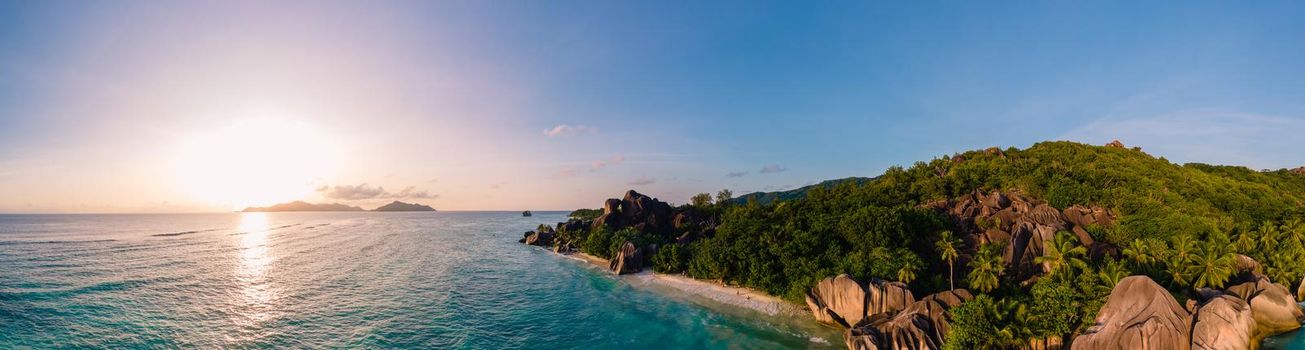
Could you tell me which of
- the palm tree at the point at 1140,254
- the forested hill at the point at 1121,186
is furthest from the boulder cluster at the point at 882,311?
the forested hill at the point at 1121,186

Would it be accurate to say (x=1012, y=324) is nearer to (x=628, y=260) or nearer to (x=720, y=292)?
(x=720, y=292)

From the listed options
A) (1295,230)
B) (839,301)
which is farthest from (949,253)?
(1295,230)

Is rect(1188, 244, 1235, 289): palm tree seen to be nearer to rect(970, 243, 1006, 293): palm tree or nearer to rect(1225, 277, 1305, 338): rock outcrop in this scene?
rect(1225, 277, 1305, 338): rock outcrop

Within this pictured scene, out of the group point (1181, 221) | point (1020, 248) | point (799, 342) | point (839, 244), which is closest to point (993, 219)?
point (1020, 248)

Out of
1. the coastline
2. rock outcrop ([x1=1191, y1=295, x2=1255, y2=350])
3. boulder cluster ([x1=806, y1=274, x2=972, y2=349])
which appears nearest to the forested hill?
rock outcrop ([x1=1191, y1=295, x2=1255, y2=350])

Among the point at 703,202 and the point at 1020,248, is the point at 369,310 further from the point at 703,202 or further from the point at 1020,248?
the point at 703,202

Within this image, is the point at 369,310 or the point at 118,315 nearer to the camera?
the point at 118,315

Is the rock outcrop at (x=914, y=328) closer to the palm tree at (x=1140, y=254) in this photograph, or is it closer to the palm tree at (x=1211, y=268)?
the palm tree at (x=1140, y=254)

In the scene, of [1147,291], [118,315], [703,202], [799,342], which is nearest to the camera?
[1147,291]
